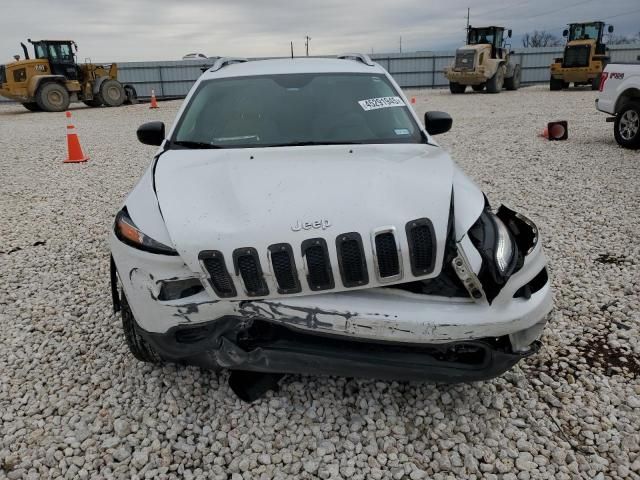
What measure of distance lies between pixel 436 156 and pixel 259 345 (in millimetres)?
→ 1398

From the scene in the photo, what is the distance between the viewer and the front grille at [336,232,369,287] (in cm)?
197

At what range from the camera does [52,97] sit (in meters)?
18.1

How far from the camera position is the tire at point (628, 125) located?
8.10 meters

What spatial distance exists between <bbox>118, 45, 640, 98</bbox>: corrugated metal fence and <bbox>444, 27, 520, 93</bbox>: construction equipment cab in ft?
17.7

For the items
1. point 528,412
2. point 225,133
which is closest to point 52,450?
point 225,133

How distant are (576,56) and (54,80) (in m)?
19.6

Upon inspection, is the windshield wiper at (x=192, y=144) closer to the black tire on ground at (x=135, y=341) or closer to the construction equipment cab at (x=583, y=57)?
the black tire on ground at (x=135, y=341)

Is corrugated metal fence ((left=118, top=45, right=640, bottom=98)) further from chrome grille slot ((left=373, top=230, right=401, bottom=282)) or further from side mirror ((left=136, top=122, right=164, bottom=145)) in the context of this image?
chrome grille slot ((left=373, top=230, right=401, bottom=282))

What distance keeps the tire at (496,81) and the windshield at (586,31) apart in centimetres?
307

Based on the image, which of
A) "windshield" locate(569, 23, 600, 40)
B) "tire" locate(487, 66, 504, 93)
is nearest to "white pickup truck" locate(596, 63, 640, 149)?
"tire" locate(487, 66, 504, 93)

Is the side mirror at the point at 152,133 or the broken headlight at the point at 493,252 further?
the side mirror at the point at 152,133

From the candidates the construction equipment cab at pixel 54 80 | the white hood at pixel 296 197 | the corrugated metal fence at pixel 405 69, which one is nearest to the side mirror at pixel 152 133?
the white hood at pixel 296 197

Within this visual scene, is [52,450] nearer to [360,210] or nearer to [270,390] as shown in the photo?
[270,390]

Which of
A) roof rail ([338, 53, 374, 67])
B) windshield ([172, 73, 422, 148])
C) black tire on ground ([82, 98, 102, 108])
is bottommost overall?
black tire on ground ([82, 98, 102, 108])
